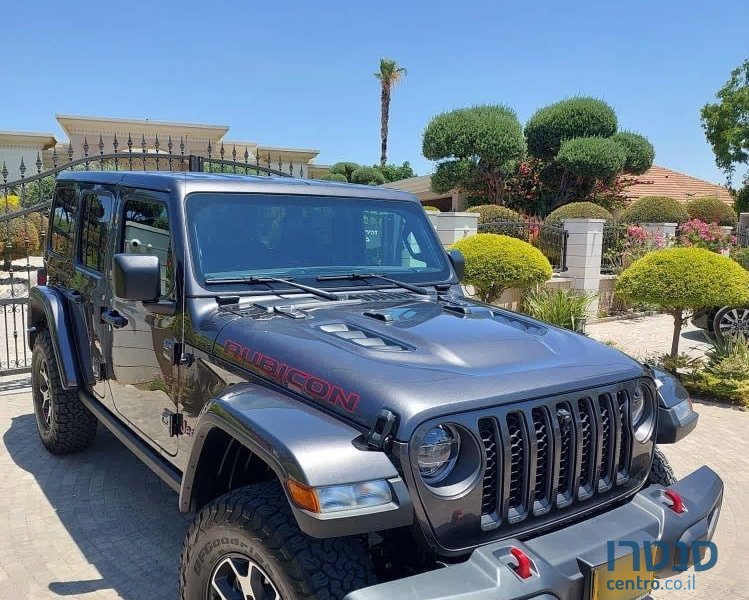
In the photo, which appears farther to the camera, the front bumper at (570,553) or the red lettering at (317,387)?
the red lettering at (317,387)

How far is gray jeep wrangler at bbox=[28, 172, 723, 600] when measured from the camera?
6.51ft

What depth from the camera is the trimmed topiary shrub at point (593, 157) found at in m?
20.1

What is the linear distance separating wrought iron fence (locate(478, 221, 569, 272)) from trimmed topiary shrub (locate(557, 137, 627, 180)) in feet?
26.8

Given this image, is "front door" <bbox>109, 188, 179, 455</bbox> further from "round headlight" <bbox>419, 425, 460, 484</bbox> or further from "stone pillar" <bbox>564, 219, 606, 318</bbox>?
"stone pillar" <bbox>564, 219, 606, 318</bbox>

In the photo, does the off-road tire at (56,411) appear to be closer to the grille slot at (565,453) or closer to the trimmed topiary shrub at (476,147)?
the grille slot at (565,453)

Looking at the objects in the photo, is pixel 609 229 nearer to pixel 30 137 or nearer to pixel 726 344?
pixel 726 344

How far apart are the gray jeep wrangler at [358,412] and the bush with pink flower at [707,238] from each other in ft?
35.5

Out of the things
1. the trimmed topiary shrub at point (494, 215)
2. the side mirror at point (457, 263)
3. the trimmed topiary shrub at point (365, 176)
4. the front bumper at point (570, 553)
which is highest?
the trimmed topiary shrub at point (365, 176)

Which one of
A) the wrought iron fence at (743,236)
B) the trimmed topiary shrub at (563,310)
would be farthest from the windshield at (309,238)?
the wrought iron fence at (743,236)

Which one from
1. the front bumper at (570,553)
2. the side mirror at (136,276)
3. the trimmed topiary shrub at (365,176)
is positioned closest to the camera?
the front bumper at (570,553)

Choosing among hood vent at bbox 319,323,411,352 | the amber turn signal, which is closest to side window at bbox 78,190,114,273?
hood vent at bbox 319,323,411,352

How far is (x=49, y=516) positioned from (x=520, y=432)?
10.3ft

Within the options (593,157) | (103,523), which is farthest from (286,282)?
(593,157)

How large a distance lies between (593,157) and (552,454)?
64.2 ft
